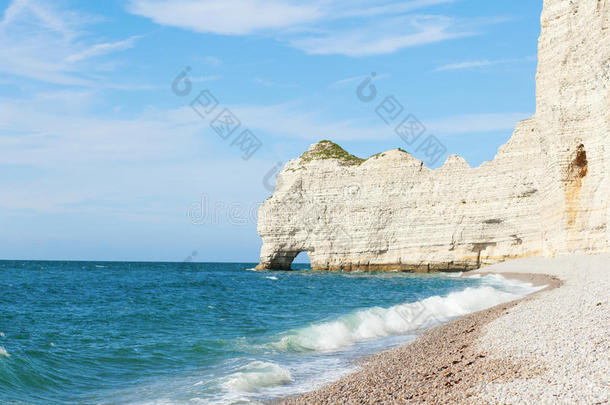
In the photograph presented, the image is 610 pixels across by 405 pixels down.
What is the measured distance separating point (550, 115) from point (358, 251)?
2157 cm

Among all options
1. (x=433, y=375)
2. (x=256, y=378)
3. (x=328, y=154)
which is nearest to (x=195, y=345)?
(x=256, y=378)

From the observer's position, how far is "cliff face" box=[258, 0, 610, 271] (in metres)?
28.7

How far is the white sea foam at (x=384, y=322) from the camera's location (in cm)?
1202

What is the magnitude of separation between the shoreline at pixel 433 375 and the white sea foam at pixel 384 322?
226cm

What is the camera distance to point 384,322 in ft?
46.2

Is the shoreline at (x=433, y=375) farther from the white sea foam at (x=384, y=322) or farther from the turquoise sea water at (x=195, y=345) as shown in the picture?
the white sea foam at (x=384, y=322)

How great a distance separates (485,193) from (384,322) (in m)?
29.8

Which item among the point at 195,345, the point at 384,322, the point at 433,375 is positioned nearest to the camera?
the point at 433,375

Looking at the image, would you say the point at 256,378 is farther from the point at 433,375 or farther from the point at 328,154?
the point at 328,154

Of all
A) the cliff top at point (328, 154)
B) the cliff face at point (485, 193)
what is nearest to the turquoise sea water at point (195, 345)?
the cliff face at point (485, 193)

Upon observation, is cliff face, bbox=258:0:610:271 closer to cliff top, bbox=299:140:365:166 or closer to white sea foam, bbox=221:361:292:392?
cliff top, bbox=299:140:365:166

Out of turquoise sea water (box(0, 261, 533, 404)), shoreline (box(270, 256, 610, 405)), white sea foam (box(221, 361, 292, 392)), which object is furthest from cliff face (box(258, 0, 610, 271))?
white sea foam (box(221, 361, 292, 392))

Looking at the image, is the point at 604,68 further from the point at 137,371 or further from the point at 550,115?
the point at 137,371

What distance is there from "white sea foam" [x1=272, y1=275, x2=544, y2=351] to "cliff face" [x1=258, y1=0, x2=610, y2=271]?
44.7 ft
